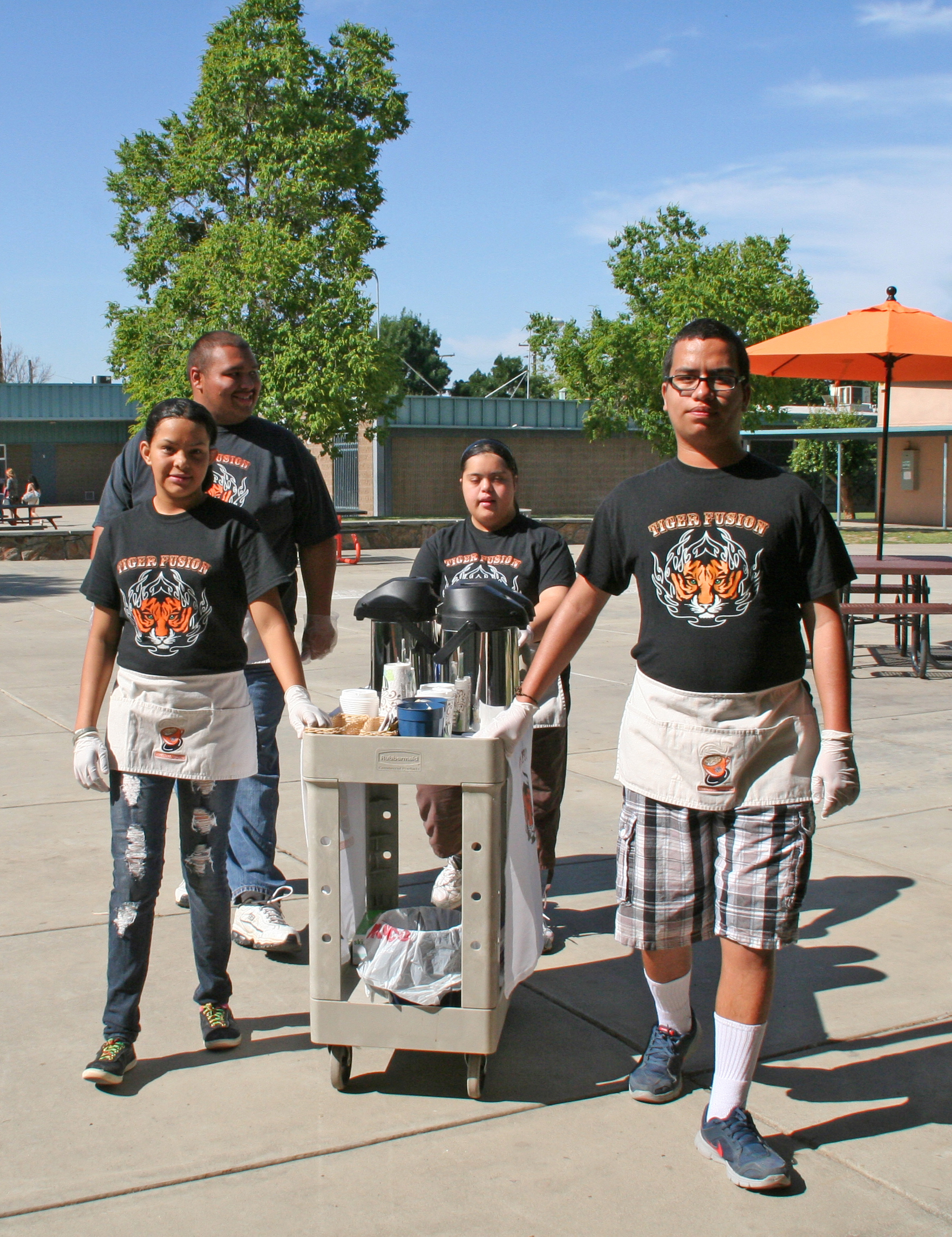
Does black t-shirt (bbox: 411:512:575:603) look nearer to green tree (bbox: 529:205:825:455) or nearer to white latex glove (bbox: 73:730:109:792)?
white latex glove (bbox: 73:730:109:792)

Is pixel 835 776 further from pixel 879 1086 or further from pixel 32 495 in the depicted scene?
pixel 32 495

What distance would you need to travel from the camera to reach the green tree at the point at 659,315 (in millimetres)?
30609

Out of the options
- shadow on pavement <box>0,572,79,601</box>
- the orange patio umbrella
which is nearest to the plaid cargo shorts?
the orange patio umbrella

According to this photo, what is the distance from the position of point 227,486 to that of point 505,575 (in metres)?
0.99

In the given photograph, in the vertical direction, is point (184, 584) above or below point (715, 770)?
above

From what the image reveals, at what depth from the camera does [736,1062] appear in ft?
8.99

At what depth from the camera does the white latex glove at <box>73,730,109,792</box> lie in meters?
3.12

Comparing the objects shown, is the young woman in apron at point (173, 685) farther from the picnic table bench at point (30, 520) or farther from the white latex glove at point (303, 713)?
the picnic table bench at point (30, 520)

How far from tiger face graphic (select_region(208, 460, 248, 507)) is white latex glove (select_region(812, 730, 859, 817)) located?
7.12 feet

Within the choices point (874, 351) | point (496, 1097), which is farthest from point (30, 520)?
point (496, 1097)

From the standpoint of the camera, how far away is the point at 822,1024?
11.4ft

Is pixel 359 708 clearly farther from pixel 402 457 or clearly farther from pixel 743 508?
pixel 402 457

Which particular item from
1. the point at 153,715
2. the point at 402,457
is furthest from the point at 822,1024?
the point at 402,457

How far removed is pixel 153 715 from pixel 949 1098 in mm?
2301
